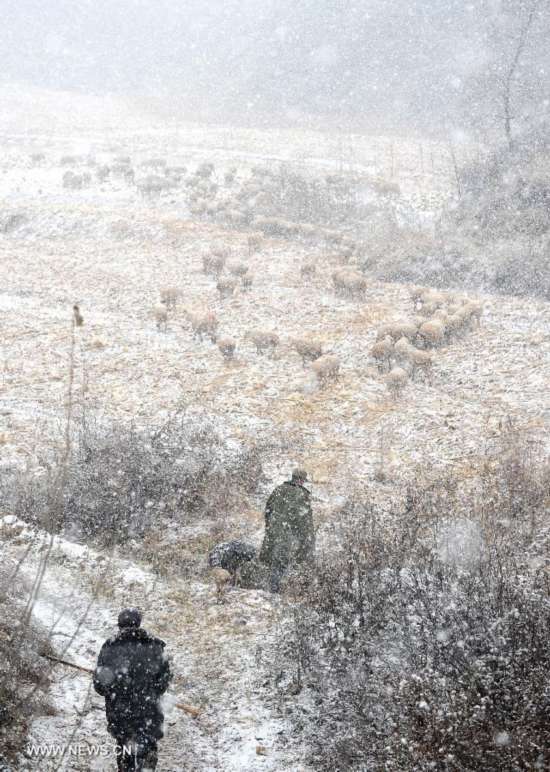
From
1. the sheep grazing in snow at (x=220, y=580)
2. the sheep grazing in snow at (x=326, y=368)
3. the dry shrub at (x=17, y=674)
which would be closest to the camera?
the dry shrub at (x=17, y=674)

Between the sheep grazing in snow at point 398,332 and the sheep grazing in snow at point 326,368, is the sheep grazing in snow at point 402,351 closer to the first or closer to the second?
the sheep grazing in snow at point 398,332

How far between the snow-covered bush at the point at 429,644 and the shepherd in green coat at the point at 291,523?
323mm

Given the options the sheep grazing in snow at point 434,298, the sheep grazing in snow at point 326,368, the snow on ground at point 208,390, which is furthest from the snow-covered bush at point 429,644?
the sheep grazing in snow at point 434,298

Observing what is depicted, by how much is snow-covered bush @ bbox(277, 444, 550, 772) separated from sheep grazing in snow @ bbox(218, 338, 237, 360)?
575cm

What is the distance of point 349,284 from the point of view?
52.6ft

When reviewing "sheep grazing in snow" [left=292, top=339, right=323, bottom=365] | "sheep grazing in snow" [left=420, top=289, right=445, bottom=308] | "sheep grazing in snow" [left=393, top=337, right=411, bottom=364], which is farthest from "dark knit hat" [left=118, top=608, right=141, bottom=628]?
"sheep grazing in snow" [left=420, top=289, right=445, bottom=308]

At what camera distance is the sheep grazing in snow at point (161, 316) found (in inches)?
578

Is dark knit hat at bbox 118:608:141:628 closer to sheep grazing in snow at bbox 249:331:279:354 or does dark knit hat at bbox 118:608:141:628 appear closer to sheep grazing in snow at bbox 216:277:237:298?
sheep grazing in snow at bbox 249:331:279:354

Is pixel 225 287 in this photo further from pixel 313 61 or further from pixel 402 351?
pixel 313 61

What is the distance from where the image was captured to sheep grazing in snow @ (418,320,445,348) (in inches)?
528

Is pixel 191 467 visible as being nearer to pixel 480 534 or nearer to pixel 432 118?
pixel 480 534

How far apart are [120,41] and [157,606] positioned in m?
70.3

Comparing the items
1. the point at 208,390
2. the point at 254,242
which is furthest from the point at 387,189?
the point at 208,390

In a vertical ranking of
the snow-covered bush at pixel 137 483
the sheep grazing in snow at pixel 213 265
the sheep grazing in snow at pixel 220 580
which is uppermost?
the sheep grazing in snow at pixel 213 265
